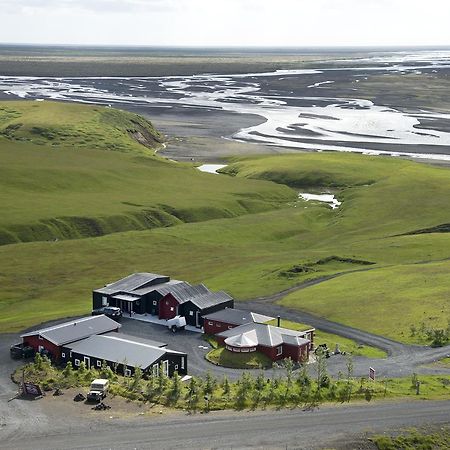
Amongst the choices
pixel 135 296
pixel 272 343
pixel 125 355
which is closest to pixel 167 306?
pixel 135 296

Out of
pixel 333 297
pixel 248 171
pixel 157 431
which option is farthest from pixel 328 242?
pixel 157 431

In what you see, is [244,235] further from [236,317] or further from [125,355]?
[125,355]

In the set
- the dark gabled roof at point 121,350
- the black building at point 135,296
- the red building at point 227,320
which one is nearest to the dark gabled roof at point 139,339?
the dark gabled roof at point 121,350

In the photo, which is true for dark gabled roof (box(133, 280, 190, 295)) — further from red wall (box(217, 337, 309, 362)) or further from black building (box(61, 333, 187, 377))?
red wall (box(217, 337, 309, 362))

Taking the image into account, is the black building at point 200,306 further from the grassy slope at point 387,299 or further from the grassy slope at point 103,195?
the grassy slope at point 103,195

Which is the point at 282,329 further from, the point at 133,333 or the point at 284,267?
the point at 284,267

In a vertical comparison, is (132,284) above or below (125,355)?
below
